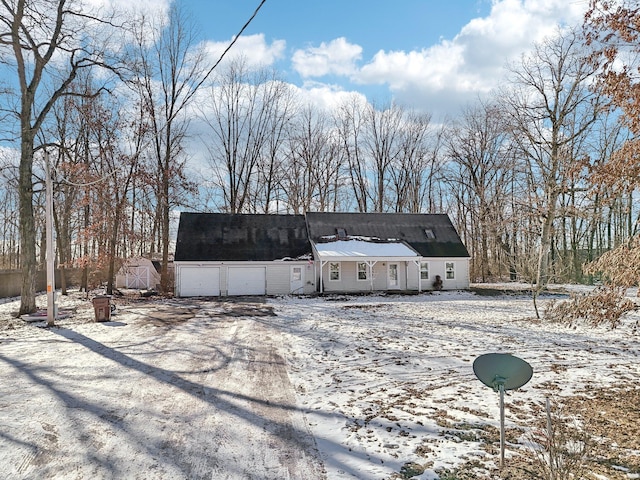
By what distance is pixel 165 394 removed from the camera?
6.18m

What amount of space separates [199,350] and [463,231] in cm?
3374

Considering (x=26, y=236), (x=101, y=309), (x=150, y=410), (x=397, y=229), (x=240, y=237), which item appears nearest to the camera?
(x=150, y=410)

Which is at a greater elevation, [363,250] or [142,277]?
[363,250]

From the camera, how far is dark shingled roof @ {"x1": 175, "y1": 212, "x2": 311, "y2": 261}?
23734mm

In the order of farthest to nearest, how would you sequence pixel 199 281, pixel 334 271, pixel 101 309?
pixel 334 271, pixel 199 281, pixel 101 309

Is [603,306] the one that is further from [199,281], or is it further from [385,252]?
[199,281]

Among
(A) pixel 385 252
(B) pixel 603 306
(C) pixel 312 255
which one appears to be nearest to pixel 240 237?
(C) pixel 312 255

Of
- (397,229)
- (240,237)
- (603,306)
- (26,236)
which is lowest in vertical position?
(603,306)

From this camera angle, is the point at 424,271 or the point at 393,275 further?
the point at 424,271

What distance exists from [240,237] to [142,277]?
34.7ft

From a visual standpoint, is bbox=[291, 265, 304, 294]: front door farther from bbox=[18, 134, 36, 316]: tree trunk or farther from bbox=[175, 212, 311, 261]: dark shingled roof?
bbox=[18, 134, 36, 316]: tree trunk

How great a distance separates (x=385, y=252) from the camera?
81.0ft

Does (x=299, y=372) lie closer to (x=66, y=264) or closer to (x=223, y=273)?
(x=223, y=273)

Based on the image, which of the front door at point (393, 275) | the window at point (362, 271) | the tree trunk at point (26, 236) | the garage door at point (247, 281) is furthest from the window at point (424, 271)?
the tree trunk at point (26, 236)
